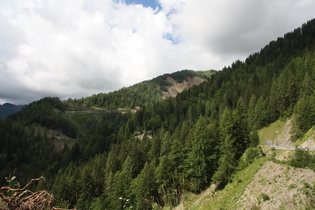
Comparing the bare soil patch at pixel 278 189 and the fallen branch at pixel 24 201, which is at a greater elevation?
the fallen branch at pixel 24 201

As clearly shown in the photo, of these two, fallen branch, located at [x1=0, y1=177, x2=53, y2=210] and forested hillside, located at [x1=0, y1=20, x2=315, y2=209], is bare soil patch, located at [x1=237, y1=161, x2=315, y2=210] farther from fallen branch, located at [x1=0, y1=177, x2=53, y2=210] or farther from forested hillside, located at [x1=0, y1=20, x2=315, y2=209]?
fallen branch, located at [x1=0, y1=177, x2=53, y2=210]

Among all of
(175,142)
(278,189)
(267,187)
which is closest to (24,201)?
(278,189)

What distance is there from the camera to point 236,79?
408 ft

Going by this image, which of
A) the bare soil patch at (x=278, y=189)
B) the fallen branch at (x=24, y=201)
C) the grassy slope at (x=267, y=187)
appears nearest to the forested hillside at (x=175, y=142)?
the fallen branch at (x=24, y=201)

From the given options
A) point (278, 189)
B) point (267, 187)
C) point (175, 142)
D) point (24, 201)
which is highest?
point (24, 201)

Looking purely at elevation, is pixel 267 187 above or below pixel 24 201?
below

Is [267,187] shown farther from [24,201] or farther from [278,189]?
[24,201]

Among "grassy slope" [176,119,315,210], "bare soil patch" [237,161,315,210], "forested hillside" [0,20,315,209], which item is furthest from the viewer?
"forested hillside" [0,20,315,209]

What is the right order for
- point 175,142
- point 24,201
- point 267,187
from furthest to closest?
1. point 175,142
2. point 267,187
3. point 24,201

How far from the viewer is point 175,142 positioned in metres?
45.6

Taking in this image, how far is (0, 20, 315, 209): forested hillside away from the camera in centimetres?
3631

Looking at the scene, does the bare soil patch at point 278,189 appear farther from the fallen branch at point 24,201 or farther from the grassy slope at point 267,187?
the fallen branch at point 24,201

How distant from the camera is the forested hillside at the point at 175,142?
36.3 m

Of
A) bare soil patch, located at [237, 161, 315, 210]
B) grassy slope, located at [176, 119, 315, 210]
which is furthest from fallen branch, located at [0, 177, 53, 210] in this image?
bare soil patch, located at [237, 161, 315, 210]
